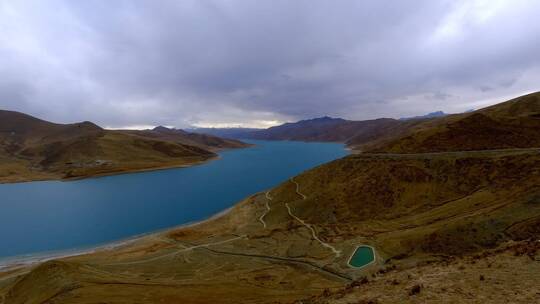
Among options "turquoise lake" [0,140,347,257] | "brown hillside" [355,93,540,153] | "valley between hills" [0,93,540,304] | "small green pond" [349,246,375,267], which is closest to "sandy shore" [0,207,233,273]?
"valley between hills" [0,93,540,304]

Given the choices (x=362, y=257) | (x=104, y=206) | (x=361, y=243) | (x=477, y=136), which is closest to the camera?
(x=362, y=257)

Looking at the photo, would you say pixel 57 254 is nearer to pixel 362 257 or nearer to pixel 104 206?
pixel 104 206

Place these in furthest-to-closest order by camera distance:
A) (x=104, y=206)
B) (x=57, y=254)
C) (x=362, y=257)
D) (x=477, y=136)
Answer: (x=104, y=206) < (x=477, y=136) < (x=57, y=254) < (x=362, y=257)

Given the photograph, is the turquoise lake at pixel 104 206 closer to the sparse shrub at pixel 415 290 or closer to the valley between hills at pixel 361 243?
the valley between hills at pixel 361 243

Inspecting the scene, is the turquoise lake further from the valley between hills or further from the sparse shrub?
the sparse shrub

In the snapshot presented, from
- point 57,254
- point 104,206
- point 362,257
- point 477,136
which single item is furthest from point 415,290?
point 104,206

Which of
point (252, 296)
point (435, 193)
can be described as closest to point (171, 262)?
point (252, 296)
